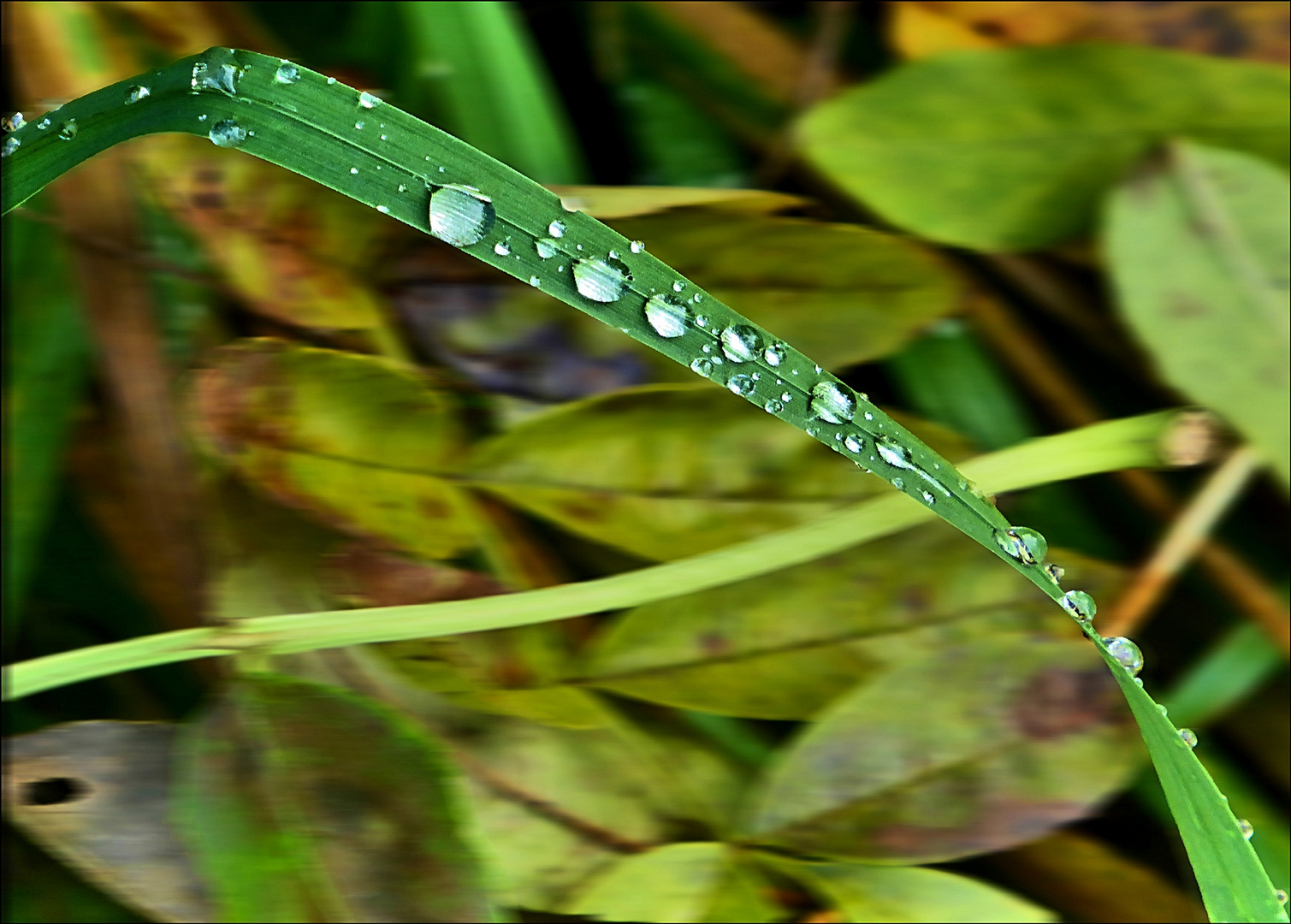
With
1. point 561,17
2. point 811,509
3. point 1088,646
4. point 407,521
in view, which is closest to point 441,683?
point 407,521

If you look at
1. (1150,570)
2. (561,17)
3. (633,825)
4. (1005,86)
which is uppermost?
(561,17)

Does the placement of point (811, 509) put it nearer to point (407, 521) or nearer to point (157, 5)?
point (407, 521)

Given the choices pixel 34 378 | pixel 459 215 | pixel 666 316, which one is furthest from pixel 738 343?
pixel 34 378

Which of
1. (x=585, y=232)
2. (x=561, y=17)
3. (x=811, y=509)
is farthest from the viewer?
(x=561, y=17)

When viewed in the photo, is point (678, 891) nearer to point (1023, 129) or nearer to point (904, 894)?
point (904, 894)

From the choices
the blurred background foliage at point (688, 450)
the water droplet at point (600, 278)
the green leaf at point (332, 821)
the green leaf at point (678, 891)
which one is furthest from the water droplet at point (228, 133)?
the green leaf at point (678, 891)

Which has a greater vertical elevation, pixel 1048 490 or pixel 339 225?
pixel 339 225

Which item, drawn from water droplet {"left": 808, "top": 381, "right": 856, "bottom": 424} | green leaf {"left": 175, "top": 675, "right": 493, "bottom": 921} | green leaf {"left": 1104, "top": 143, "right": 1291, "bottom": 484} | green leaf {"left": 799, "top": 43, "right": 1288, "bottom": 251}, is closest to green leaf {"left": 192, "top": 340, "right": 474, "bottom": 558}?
green leaf {"left": 175, "top": 675, "right": 493, "bottom": 921}

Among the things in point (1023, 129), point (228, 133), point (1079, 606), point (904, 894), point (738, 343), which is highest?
point (1023, 129)
